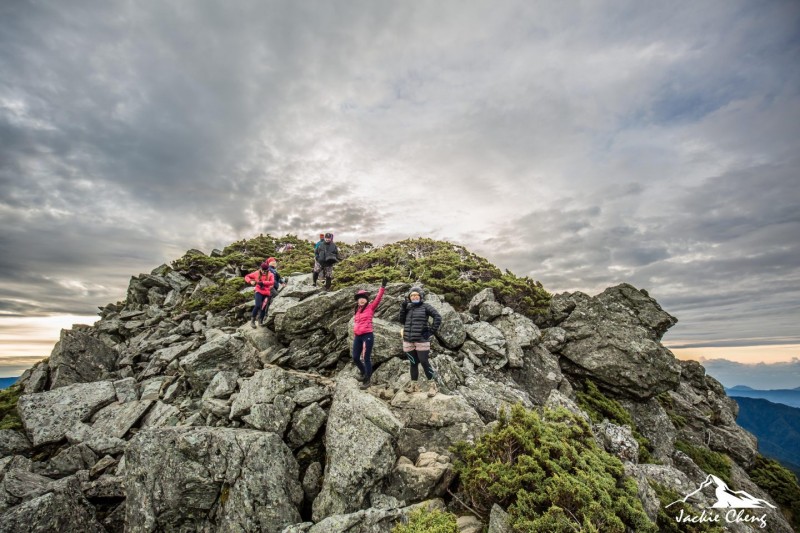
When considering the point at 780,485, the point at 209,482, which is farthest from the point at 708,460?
the point at 209,482

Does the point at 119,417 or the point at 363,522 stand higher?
the point at 119,417

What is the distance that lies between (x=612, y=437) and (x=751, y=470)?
15.1 meters

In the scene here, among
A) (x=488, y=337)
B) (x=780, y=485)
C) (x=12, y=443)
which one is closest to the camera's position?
(x=12, y=443)

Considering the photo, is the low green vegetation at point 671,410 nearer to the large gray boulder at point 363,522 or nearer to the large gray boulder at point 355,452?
the large gray boulder at point 355,452

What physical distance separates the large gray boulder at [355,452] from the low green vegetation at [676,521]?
19.1 ft

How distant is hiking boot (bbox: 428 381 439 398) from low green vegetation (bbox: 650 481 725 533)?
228 inches

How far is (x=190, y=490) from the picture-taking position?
8.04 meters

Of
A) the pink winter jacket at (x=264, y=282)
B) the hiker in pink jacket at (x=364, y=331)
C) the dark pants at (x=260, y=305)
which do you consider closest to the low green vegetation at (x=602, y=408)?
the hiker in pink jacket at (x=364, y=331)

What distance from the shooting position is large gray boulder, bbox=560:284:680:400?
52.1 feet

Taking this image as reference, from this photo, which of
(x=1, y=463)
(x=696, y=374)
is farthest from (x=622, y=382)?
(x=1, y=463)

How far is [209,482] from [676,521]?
10.5 metres

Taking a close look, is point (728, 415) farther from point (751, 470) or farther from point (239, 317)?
point (239, 317)

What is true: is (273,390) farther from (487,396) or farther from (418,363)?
(487,396)

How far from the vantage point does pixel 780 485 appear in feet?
55.7
